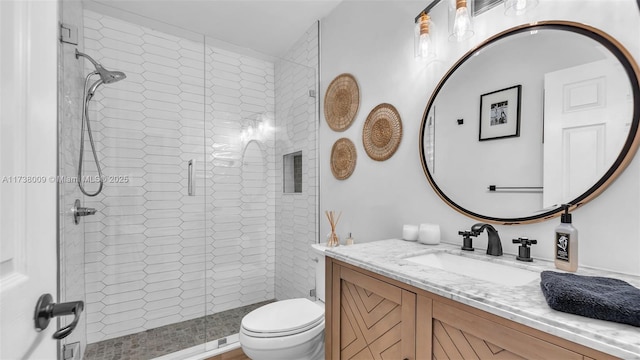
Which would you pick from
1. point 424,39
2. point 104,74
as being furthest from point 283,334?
point 104,74

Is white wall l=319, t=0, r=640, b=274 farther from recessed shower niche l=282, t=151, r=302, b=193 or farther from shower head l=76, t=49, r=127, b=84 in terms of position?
shower head l=76, t=49, r=127, b=84

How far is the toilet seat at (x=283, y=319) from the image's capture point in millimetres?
1417

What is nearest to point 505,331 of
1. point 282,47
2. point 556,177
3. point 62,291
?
point 556,177

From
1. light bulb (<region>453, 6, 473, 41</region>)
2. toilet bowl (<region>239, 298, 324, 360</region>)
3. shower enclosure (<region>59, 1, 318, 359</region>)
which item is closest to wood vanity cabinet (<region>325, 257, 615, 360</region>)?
toilet bowl (<region>239, 298, 324, 360</region>)

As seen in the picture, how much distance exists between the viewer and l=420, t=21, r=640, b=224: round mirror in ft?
3.01

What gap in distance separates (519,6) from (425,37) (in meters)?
0.41

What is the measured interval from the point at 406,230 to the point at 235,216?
146cm

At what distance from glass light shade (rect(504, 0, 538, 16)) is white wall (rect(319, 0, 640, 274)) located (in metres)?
0.03

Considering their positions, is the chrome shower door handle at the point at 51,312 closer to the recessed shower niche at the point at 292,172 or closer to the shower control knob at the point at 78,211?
the shower control knob at the point at 78,211

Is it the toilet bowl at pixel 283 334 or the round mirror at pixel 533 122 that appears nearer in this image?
the round mirror at pixel 533 122

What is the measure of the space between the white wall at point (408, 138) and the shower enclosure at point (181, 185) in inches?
17.0

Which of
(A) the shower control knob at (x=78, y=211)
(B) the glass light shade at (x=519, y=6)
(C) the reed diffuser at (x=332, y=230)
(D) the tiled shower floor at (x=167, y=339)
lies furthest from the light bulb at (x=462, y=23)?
(D) the tiled shower floor at (x=167, y=339)

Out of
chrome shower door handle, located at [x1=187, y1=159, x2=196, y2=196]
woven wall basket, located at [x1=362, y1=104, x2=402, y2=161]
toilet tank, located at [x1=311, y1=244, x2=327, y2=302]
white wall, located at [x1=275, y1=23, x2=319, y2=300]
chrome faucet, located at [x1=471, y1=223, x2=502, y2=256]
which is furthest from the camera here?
white wall, located at [x1=275, y1=23, x2=319, y2=300]

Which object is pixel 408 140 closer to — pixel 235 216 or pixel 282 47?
pixel 235 216
